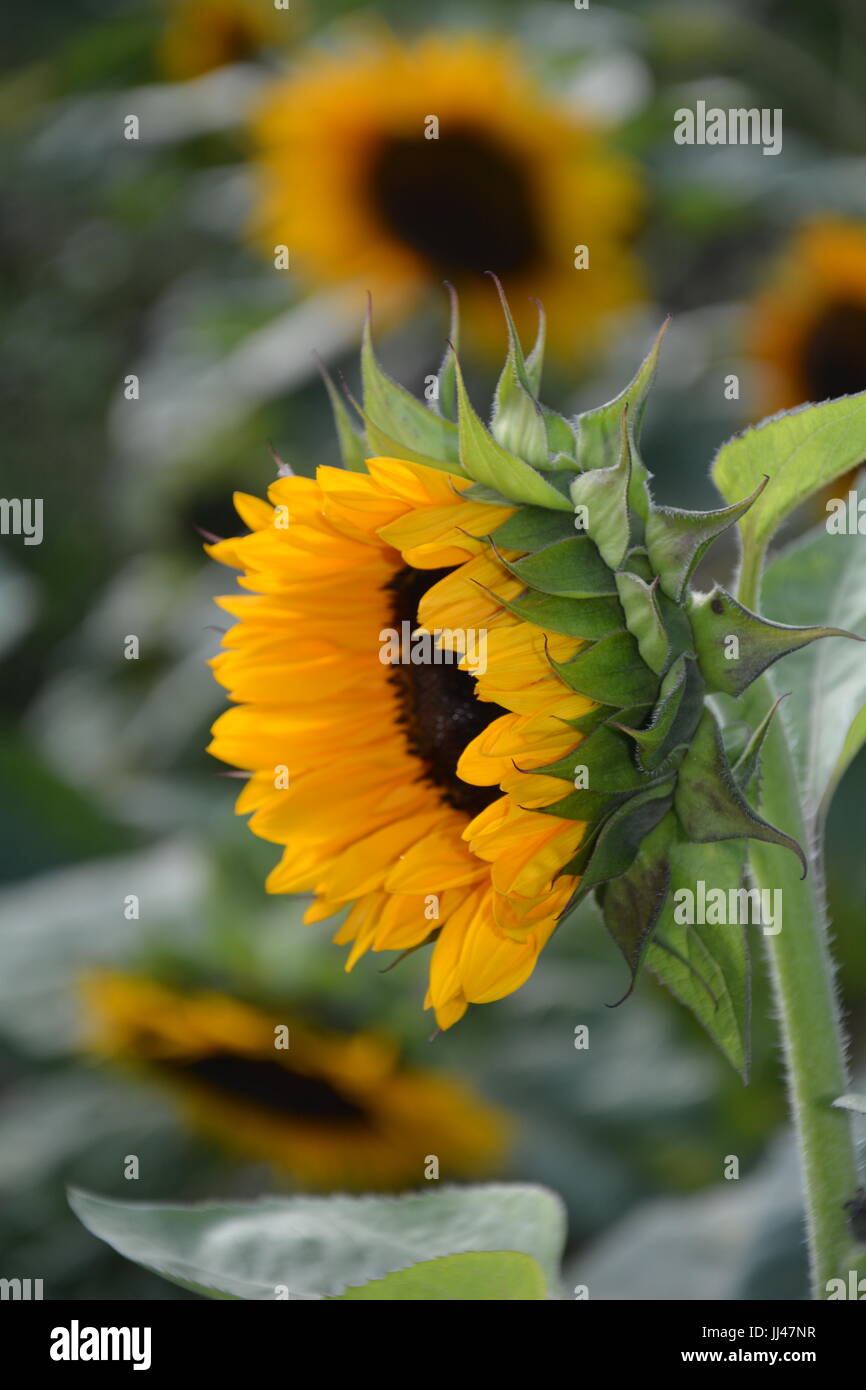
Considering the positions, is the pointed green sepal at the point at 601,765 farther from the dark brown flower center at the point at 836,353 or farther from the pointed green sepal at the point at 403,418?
the dark brown flower center at the point at 836,353

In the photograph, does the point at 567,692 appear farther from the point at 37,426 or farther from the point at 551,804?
the point at 37,426

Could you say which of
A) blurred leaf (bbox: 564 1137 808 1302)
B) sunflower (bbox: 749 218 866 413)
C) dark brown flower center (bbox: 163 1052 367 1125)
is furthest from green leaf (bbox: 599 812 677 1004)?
sunflower (bbox: 749 218 866 413)

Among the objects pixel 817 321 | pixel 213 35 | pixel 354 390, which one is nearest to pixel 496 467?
pixel 817 321

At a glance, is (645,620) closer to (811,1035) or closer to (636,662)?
(636,662)

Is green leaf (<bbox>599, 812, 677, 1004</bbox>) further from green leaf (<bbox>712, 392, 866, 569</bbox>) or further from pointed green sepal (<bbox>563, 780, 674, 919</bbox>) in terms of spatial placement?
green leaf (<bbox>712, 392, 866, 569</bbox>)

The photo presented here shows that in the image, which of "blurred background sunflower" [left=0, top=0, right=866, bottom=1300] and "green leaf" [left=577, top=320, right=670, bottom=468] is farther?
"blurred background sunflower" [left=0, top=0, right=866, bottom=1300]
